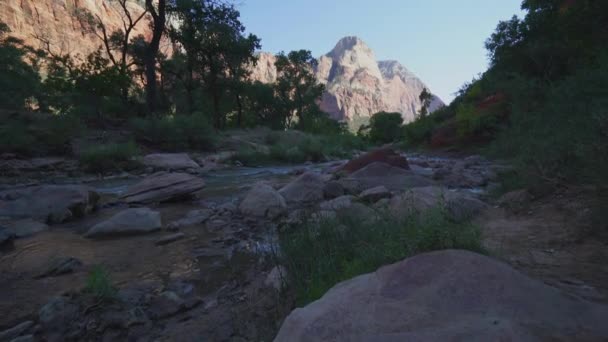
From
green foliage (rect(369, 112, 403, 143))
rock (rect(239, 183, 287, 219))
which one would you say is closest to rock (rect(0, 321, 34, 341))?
rock (rect(239, 183, 287, 219))

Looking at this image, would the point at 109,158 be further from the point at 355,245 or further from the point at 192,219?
the point at 355,245

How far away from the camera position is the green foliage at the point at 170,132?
581 inches

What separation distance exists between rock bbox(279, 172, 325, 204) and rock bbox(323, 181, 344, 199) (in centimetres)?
8

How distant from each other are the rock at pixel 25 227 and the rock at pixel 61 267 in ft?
5.21

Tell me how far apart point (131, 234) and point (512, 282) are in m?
4.26

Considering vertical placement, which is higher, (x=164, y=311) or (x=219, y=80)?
(x=219, y=80)

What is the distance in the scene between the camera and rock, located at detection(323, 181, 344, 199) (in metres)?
6.14

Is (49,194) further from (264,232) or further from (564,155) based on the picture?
(564,155)

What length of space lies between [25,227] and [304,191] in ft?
13.6

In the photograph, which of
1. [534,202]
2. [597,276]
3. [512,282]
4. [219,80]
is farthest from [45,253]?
[219,80]

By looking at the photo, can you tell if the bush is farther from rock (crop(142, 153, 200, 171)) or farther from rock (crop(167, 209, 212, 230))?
rock (crop(167, 209, 212, 230))

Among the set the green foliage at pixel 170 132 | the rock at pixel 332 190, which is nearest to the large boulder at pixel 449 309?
the rock at pixel 332 190

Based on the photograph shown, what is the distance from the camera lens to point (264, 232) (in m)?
4.23

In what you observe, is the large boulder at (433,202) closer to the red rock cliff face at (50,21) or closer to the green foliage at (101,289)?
the green foliage at (101,289)
